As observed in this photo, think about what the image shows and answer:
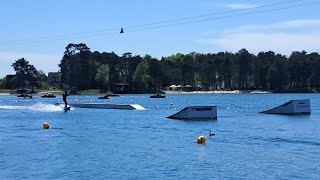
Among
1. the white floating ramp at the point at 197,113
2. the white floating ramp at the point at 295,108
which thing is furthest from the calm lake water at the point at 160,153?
the white floating ramp at the point at 295,108

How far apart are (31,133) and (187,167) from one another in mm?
25211

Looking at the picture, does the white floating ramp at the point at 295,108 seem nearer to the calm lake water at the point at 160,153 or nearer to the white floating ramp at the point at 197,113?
the white floating ramp at the point at 197,113

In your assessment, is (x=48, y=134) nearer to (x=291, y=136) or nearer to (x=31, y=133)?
(x=31, y=133)

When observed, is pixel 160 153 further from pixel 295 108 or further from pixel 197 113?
pixel 295 108

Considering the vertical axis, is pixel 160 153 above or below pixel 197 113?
below

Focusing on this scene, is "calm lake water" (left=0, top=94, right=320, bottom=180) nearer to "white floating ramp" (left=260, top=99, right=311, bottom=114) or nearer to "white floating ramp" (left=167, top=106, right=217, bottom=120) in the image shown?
"white floating ramp" (left=167, top=106, right=217, bottom=120)

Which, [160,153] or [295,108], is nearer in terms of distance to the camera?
[160,153]

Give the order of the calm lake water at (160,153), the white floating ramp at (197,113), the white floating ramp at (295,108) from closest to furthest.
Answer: the calm lake water at (160,153) → the white floating ramp at (197,113) → the white floating ramp at (295,108)

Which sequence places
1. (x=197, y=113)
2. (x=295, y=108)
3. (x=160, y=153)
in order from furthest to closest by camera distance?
(x=295, y=108), (x=197, y=113), (x=160, y=153)

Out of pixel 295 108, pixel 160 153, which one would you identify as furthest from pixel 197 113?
pixel 160 153

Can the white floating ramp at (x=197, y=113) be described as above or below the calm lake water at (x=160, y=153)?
above

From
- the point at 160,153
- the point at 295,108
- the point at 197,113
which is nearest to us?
the point at 160,153

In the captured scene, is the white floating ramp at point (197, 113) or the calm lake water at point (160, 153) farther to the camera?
the white floating ramp at point (197, 113)

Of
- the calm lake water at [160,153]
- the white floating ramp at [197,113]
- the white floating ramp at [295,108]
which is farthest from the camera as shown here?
the white floating ramp at [295,108]
